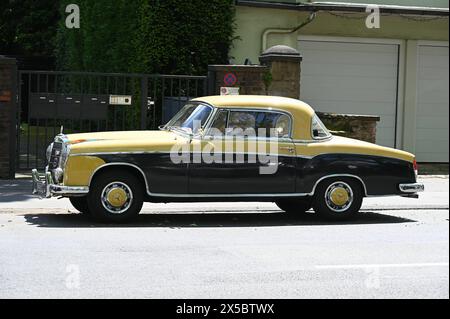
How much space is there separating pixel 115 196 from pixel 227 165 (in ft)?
4.87

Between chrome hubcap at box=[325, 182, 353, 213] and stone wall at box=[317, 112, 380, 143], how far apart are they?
6.04m

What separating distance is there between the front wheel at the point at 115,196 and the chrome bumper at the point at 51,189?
0.55 ft

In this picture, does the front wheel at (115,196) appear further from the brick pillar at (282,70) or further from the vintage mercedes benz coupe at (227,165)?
the brick pillar at (282,70)

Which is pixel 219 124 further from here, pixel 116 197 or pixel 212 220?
pixel 116 197

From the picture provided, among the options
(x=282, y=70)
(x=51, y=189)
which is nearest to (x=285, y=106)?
(x=51, y=189)

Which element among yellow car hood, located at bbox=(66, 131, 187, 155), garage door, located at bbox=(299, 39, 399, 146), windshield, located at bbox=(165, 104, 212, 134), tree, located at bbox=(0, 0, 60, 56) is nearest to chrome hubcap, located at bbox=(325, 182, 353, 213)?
windshield, located at bbox=(165, 104, 212, 134)

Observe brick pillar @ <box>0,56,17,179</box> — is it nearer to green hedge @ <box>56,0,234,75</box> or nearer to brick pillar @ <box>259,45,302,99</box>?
brick pillar @ <box>259,45,302,99</box>

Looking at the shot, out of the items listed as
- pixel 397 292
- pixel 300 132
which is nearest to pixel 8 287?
pixel 397 292

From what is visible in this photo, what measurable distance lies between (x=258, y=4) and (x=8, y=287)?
14702 millimetres

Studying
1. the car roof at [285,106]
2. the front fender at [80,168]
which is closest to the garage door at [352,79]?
the car roof at [285,106]

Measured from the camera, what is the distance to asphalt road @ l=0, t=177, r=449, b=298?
6570 mm

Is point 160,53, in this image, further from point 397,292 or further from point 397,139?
point 397,292

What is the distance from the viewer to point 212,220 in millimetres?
10938
